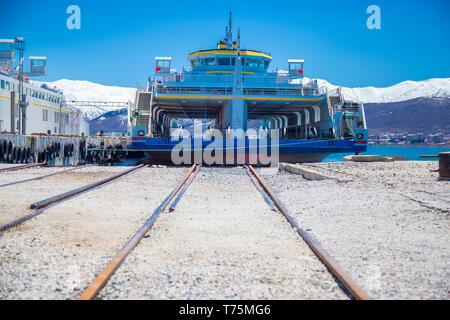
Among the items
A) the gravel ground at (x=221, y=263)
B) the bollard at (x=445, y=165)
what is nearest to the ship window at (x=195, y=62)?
the bollard at (x=445, y=165)

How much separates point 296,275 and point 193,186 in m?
6.87

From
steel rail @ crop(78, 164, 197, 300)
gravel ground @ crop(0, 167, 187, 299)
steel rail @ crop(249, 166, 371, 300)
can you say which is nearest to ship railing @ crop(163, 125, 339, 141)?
gravel ground @ crop(0, 167, 187, 299)

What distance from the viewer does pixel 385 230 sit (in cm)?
537

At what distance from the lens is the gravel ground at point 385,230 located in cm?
343

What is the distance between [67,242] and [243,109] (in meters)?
17.6

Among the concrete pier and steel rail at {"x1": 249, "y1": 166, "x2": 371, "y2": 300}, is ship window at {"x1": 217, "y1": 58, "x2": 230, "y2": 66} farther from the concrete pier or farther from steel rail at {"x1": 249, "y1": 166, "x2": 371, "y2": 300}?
steel rail at {"x1": 249, "y1": 166, "x2": 371, "y2": 300}

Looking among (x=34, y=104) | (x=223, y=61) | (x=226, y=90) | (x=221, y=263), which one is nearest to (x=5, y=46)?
(x=34, y=104)

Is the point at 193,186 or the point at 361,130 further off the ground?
the point at 361,130

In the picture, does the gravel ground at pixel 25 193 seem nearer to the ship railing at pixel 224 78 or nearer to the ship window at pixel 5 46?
the ship railing at pixel 224 78

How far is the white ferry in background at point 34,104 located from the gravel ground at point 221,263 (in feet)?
112

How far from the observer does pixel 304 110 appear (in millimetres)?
26609

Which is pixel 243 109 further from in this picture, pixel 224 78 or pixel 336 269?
pixel 336 269
